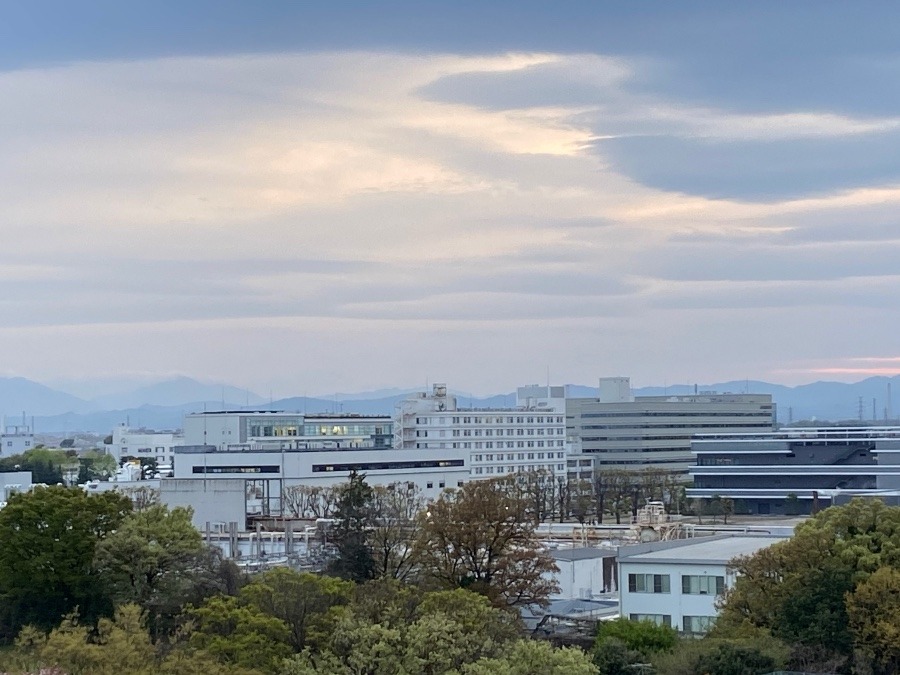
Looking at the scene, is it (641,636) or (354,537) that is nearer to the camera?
(641,636)

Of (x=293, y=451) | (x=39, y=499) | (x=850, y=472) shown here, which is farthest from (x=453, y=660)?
(x=850, y=472)

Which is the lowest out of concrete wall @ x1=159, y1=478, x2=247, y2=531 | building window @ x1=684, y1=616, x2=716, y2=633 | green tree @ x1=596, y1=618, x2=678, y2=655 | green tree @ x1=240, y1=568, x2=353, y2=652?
building window @ x1=684, y1=616, x2=716, y2=633

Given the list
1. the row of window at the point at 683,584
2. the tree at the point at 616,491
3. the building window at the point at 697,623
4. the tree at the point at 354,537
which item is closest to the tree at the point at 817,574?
the building window at the point at 697,623

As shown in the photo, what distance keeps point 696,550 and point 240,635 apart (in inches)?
801

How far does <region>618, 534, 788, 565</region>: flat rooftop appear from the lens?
152 feet

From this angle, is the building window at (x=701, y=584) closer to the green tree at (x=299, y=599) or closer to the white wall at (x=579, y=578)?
the white wall at (x=579, y=578)

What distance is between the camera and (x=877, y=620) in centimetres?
3641

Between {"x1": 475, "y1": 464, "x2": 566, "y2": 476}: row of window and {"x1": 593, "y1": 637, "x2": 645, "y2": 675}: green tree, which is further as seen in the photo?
{"x1": 475, "y1": 464, "x2": 566, "y2": 476}: row of window

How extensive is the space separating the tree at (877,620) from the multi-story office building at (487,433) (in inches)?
3420

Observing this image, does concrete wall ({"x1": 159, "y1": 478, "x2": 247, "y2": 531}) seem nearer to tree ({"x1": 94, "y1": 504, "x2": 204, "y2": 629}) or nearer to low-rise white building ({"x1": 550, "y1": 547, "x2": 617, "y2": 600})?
low-rise white building ({"x1": 550, "y1": 547, "x2": 617, "y2": 600})

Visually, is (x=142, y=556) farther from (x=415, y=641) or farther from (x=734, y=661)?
(x=734, y=661)

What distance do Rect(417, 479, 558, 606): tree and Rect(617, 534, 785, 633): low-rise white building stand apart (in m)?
3.96

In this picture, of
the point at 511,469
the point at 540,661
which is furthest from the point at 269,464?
the point at 540,661

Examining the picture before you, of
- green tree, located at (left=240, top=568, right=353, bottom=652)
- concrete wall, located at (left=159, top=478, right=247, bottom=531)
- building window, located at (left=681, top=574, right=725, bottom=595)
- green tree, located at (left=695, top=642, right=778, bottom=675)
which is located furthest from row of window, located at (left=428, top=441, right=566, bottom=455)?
green tree, located at (left=695, top=642, right=778, bottom=675)
